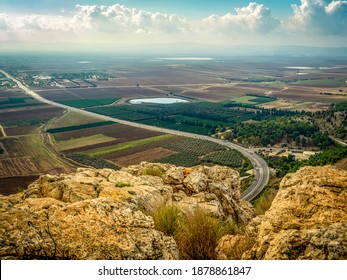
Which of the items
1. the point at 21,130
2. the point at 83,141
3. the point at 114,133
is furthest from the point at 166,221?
the point at 21,130

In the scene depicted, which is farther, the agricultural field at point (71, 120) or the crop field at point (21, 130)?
the agricultural field at point (71, 120)

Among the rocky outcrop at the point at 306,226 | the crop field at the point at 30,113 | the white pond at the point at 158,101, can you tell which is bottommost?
the crop field at the point at 30,113

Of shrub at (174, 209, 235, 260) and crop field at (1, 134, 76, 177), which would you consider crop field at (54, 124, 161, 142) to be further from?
shrub at (174, 209, 235, 260)

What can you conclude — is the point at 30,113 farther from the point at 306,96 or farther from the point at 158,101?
the point at 306,96

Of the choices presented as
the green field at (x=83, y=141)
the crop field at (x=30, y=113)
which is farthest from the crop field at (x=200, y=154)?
the crop field at (x=30, y=113)

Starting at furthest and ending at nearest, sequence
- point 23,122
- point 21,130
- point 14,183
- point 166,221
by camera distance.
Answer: point 23,122, point 21,130, point 14,183, point 166,221

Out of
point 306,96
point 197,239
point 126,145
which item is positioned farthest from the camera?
point 306,96

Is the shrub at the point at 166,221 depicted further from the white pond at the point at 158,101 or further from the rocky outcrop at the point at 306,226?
the white pond at the point at 158,101

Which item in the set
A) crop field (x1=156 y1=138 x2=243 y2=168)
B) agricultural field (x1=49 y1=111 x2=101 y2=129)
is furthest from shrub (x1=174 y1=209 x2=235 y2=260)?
agricultural field (x1=49 y1=111 x2=101 y2=129)

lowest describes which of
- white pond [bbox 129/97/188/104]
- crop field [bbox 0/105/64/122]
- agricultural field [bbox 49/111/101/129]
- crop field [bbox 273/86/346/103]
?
agricultural field [bbox 49/111/101/129]
